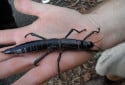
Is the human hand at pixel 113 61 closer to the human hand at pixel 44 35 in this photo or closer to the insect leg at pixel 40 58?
the human hand at pixel 44 35

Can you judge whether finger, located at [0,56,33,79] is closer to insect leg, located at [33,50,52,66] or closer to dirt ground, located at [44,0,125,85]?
insect leg, located at [33,50,52,66]

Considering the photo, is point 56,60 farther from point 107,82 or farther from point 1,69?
point 107,82

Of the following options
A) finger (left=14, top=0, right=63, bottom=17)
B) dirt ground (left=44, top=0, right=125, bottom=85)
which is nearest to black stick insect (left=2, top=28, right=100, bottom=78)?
finger (left=14, top=0, right=63, bottom=17)

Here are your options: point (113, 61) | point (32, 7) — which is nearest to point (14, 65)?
point (32, 7)


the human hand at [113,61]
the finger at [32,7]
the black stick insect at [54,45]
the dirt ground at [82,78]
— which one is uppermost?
the finger at [32,7]

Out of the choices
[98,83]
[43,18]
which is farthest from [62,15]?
[98,83]

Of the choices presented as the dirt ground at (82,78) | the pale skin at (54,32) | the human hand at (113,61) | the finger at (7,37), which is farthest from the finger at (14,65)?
the dirt ground at (82,78)
